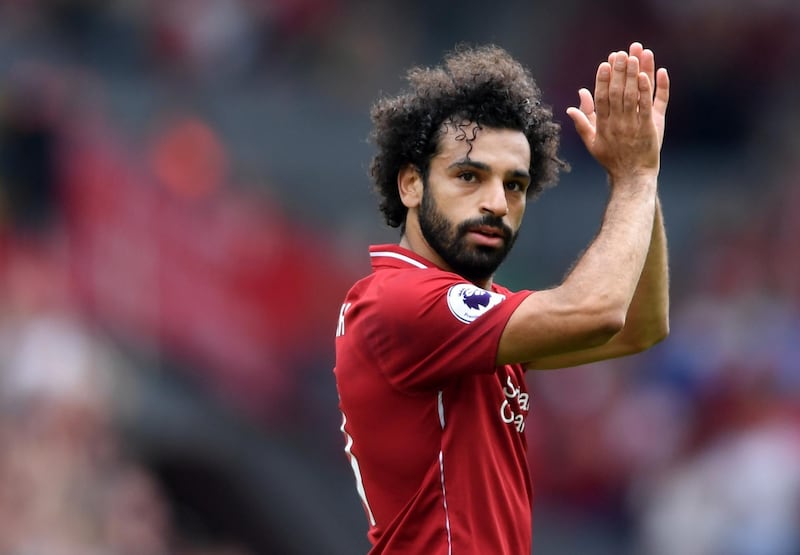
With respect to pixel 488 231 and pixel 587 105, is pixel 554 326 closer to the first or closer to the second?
pixel 488 231

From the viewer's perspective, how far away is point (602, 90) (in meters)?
3.64

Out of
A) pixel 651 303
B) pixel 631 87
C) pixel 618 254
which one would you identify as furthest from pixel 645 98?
pixel 651 303

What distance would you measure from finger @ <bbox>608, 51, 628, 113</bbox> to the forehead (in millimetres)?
331

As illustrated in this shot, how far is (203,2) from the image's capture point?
1165cm

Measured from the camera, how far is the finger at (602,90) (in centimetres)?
362

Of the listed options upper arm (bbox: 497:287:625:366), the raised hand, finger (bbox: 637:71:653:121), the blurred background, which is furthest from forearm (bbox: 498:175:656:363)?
the blurred background

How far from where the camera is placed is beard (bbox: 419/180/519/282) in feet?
12.4

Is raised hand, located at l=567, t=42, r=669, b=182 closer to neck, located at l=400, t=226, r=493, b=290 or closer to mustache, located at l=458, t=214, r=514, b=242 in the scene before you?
mustache, located at l=458, t=214, r=514, b=242

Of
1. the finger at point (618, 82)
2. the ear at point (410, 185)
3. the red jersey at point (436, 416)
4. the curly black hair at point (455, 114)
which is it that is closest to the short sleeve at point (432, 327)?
the red jersey at point (436, 416)

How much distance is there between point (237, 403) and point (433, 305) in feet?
19.2

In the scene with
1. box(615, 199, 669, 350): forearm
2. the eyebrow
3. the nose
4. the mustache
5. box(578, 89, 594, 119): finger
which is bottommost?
box(615, 199, 669, 350): forearm

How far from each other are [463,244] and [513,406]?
1.52 feet

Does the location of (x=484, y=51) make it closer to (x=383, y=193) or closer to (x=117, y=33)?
(x=383, y=193)

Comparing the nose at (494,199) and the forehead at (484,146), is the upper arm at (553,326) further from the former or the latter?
the forehead at (484,146)
